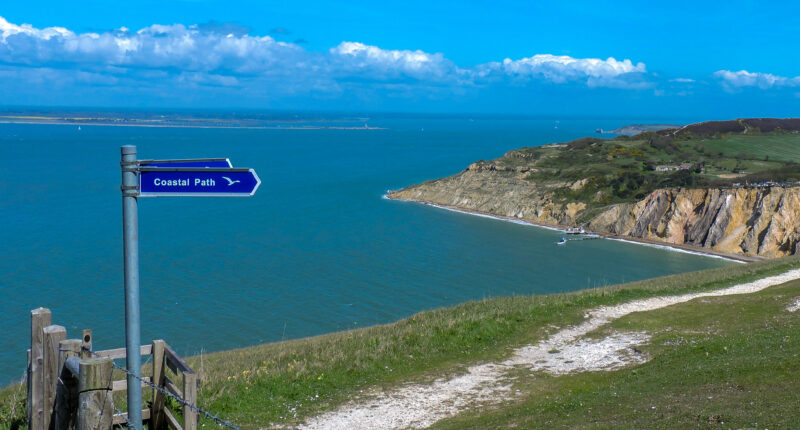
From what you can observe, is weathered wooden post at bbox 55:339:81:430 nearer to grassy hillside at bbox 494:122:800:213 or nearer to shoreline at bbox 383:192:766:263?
shoreline at bbox 383:192:766:263

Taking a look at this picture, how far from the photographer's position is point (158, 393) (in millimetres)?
8680

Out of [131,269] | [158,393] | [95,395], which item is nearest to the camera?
[95,395]

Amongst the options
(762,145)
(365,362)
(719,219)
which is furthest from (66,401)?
(762,145)

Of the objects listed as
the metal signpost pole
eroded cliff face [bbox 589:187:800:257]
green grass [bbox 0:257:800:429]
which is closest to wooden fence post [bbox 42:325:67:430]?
the metal signpost pole

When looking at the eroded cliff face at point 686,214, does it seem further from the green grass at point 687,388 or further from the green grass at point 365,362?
the green grass at point 687,388

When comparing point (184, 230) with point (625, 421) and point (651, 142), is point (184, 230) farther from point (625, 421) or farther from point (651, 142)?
point (651, 142)

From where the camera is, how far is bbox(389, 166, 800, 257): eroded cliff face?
55.3m

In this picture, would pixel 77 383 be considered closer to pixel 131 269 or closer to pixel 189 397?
pixel 131 269

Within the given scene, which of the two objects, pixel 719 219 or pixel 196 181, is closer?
pixel 196 181

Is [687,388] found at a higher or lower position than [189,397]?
lower

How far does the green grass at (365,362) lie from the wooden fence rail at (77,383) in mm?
2683

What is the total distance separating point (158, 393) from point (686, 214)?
60738mm

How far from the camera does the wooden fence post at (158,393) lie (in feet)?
28.3

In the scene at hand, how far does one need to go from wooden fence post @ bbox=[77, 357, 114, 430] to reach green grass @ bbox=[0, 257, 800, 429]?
19.3 ft
